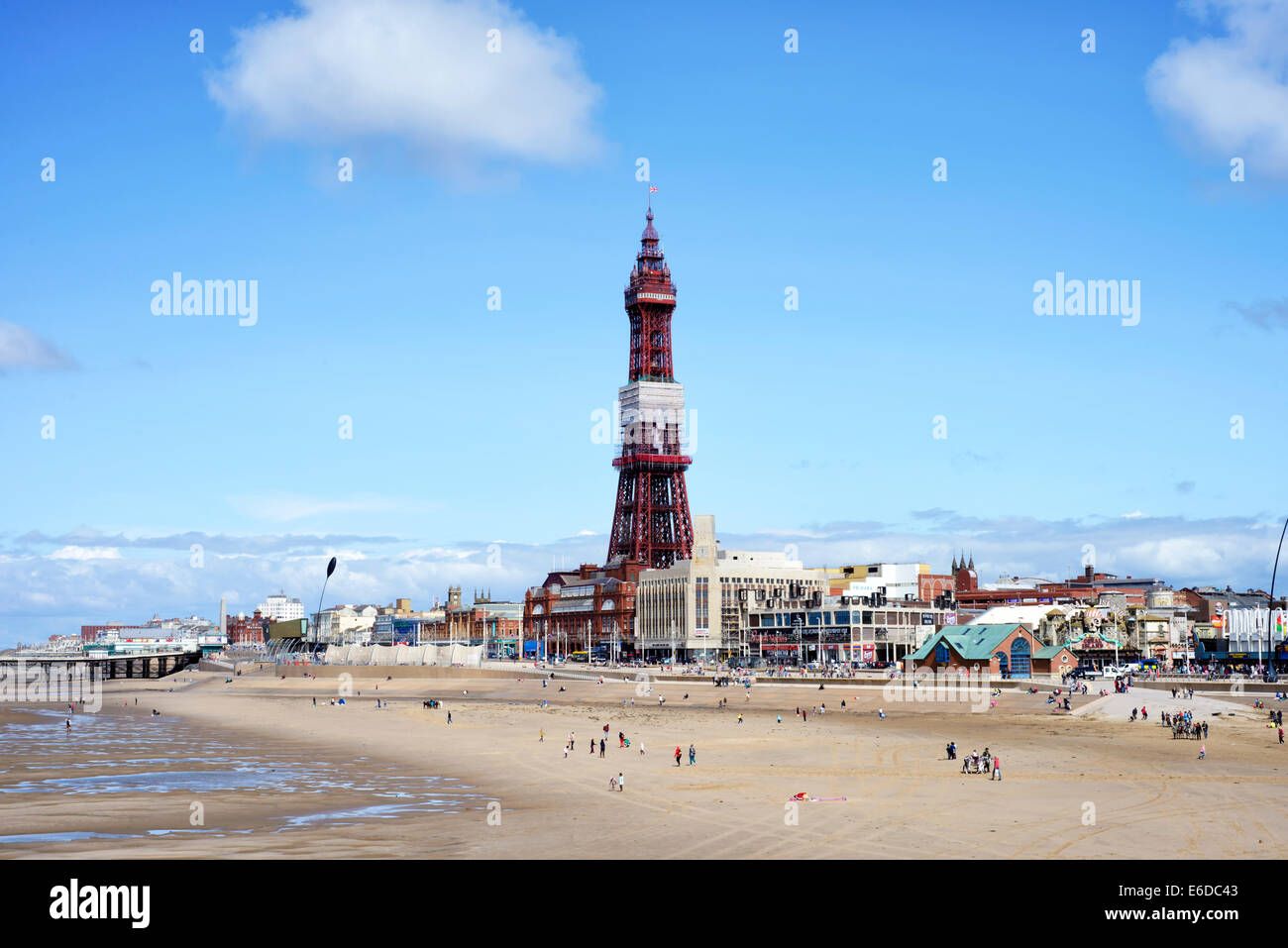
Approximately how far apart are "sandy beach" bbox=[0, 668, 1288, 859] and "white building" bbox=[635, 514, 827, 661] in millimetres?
91094

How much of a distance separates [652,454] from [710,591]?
29.9m

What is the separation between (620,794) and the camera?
39531mm

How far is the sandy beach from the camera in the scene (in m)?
29.8

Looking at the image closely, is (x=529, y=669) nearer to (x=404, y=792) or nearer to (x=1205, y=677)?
(x=1205, y=677)

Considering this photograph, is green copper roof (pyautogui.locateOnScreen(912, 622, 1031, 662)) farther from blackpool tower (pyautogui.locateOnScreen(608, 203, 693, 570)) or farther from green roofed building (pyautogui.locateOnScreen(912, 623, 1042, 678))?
blackpool tower (pyautogui.locateOnScreen(608, 203, 693, 570))

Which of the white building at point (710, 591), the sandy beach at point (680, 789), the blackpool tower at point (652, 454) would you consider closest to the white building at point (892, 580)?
the white building at point (710, 591)

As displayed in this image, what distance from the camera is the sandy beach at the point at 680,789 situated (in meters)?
29.8

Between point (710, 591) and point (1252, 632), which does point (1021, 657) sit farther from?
point (710, 591)

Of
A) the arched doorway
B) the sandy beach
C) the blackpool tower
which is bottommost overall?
the arched doorway

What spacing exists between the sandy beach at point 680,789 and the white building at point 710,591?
299ft

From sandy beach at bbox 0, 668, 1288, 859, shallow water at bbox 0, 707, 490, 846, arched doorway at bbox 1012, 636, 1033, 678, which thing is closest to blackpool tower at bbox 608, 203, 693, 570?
arched doorway at bbox 1012, 636, 1033, 678
